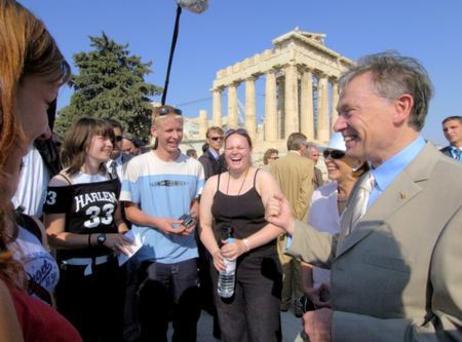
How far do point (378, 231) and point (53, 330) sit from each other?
1367mm

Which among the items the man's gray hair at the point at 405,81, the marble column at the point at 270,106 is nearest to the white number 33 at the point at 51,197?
the man's gray hair at the point at 405,81

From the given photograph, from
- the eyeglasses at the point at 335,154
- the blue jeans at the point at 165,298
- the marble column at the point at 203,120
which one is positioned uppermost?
the marble column at the point at 203,120

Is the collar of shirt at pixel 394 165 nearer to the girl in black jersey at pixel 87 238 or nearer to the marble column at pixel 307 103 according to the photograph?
the girl in black jersey at pixel 87 238

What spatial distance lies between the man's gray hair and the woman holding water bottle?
1758 millimetres

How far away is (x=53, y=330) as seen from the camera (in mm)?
908

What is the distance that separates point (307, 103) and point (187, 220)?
38.7m

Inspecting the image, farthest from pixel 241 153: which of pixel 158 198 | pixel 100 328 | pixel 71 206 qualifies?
pixel 100 328

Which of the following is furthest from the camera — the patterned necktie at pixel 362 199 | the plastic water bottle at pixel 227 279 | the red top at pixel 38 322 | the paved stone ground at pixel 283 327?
the paved stone ground at pixel 283 327

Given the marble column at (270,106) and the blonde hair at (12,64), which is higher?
the marble column at (270,106)

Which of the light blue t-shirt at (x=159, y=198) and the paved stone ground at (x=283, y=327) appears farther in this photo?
the paved stone ground at (x=283, y=327)

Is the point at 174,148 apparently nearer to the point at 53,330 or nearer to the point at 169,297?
the point at 169,297

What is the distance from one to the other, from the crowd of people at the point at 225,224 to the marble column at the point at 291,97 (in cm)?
3279

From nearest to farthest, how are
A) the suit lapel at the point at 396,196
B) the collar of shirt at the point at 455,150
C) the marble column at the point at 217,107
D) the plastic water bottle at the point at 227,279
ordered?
the suit lapel at the point at 396,196
the plastic water bottle at the point at 227,279
the collar of shirt at the point at 455,150
the marble column at the point at 217,107

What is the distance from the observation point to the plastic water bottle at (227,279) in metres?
3.40
